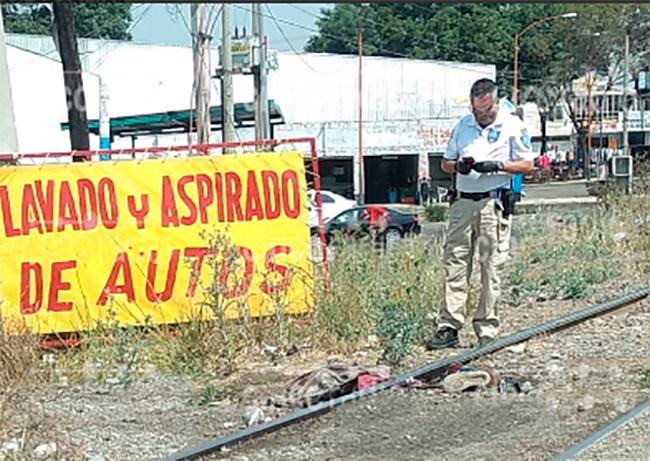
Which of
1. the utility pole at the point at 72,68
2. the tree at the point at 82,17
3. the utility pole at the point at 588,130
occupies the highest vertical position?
the tree at the point at 82,17

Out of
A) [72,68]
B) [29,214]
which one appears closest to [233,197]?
[29,214]

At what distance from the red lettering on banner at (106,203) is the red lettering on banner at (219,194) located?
2.80 feet

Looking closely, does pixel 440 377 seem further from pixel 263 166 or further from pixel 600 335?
pixel 263 166

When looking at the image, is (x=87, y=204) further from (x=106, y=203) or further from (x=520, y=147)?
(x=520, y=147)

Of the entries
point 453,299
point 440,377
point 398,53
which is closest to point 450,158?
point 453,299

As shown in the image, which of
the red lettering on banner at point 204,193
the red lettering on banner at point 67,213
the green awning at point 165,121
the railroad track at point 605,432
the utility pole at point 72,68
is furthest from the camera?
the green awning at point 165,121

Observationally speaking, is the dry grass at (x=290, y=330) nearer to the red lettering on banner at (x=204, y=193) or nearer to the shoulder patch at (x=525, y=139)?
the red lettering on banner at (x=204, y=193)

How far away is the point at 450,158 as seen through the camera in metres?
8.58

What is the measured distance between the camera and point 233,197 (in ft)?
31.5

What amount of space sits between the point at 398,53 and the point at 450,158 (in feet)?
225

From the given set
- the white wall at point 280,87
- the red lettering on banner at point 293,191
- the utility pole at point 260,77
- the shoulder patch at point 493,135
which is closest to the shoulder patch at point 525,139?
the shoulder patch at point 493,135

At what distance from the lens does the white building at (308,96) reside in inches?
2063

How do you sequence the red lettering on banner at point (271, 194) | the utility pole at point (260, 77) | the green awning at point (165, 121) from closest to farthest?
1. the red lettering on banner at point (271, 194)
2. the utility pole at point (260, 77)
3. the green awning at point (165, 121)

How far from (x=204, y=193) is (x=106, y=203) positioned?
829mm
